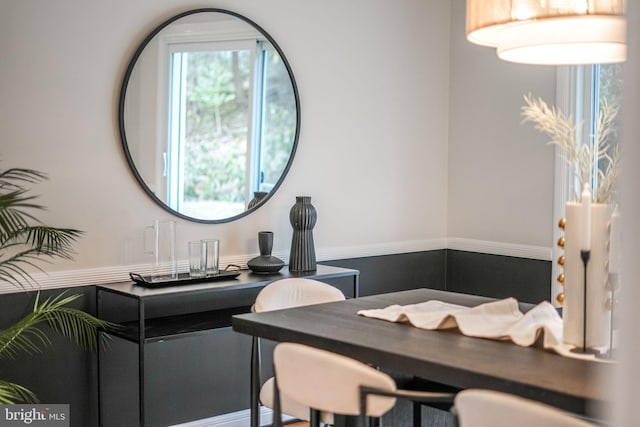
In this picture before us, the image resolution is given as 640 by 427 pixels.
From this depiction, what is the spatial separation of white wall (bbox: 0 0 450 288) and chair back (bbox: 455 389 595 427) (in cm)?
219

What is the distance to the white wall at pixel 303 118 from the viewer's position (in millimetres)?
3168

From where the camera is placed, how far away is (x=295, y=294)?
10.0ft

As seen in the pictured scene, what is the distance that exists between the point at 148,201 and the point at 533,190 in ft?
7.19

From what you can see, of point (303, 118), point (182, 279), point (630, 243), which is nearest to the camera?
point (630, 243)

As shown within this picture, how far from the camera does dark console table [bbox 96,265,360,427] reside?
3.21 metres

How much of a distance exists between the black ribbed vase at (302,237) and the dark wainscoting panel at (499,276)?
1.34 m

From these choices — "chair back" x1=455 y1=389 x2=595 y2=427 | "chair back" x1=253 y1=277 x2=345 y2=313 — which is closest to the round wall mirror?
"chair back" x1=253 y1=277 x2=345 y2=313

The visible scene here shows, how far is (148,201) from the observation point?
3531mm


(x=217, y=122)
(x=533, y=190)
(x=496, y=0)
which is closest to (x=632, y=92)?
(x=496, y=0)

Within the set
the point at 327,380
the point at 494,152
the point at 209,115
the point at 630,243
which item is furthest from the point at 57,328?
the point at 630,243

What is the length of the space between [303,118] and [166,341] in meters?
1.37

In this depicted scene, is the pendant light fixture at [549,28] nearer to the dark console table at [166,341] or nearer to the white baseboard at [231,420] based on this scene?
the dark console table at [166,341]

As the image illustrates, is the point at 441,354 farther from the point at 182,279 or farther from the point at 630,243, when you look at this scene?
the point at 182,279

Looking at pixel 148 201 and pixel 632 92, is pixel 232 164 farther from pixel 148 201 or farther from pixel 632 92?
pixel 632 92
